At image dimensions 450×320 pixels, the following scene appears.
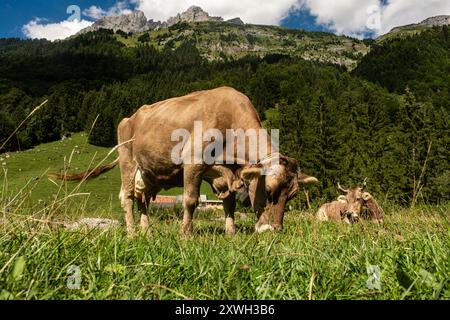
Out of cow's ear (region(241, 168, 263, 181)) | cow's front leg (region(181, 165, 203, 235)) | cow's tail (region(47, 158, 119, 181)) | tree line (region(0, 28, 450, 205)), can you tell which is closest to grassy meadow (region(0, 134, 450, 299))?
cow's tail (region(47, 158, 119, 181))

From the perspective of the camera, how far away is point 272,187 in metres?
7.51

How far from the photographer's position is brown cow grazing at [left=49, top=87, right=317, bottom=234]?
7619 mm

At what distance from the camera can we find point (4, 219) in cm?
338

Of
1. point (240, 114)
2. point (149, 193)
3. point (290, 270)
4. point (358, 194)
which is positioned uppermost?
point (240, 114)

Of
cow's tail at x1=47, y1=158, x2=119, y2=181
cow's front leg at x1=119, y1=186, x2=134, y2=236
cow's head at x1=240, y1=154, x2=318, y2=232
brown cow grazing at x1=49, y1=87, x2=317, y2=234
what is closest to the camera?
cow's tail at x1=47, y1=158, x2=119, y2=181

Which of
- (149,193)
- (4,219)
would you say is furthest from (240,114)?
(4,219)

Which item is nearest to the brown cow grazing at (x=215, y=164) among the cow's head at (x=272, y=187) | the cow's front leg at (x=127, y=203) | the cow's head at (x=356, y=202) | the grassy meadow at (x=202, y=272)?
the cow's head at (x=272, y=187)

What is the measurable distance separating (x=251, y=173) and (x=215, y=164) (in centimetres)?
94

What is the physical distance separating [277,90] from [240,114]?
510ft

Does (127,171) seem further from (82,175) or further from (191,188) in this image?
(191,188)

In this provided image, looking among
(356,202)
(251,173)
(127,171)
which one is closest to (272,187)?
(251,173)

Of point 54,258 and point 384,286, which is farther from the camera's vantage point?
point 54,258

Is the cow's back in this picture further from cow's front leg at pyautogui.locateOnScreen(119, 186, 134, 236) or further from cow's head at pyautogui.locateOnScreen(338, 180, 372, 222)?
cow's head at pyautogui.locateOnScreen(338, 180, 372, 222)
